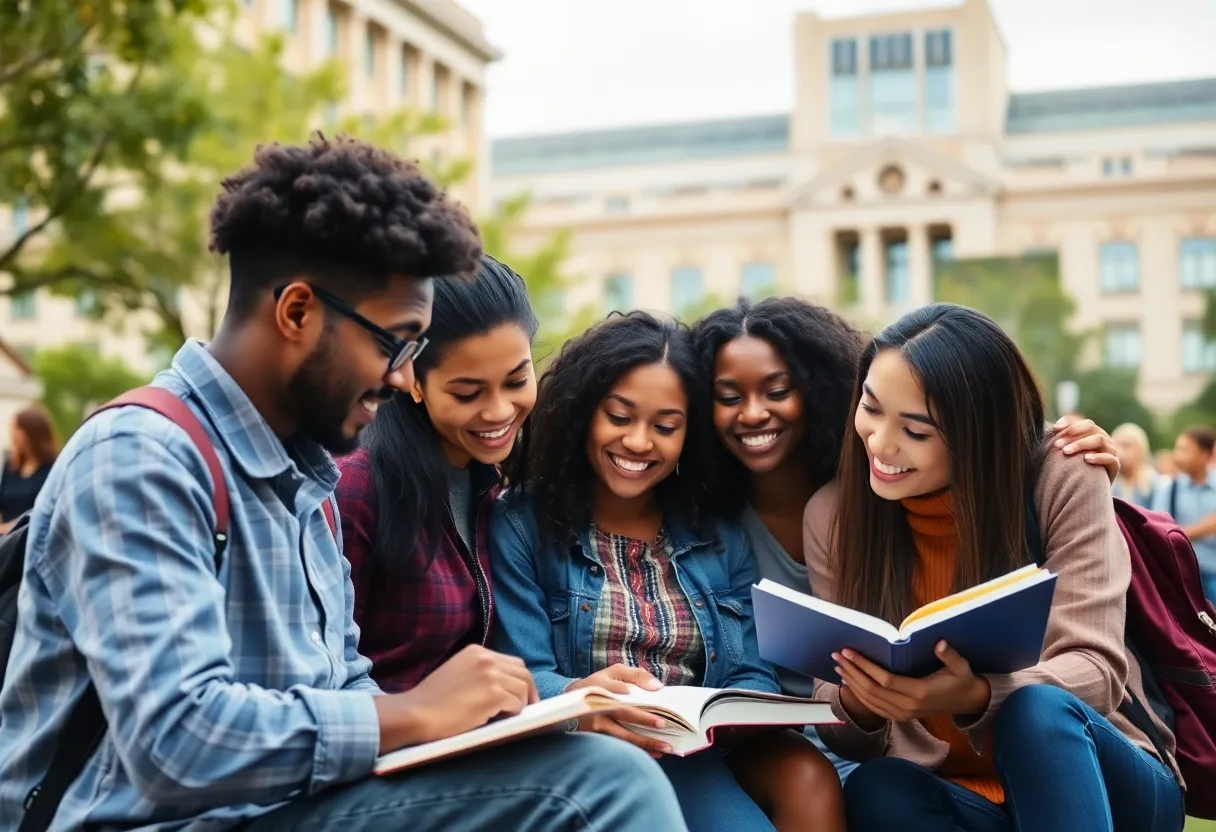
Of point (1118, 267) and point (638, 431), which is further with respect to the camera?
point (1118, 267)

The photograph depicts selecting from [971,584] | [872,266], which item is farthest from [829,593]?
[872,266]

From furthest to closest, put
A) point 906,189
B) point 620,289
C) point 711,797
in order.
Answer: point 906,189 < point 620,289 < point 711,797

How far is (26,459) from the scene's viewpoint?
28.9ft

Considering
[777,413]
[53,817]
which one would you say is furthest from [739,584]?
[53,817]

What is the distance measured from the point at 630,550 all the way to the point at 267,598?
4.30 feet

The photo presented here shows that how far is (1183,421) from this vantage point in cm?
3553

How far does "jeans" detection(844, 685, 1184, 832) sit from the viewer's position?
8.09ft

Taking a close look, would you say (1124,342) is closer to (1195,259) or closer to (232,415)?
(1195,259)

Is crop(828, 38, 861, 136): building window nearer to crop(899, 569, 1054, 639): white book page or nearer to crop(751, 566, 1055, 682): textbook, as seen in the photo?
crop(751, 566, 1055, 682): textbook

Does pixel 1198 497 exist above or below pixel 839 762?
above

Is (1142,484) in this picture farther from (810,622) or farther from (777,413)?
(810,622)

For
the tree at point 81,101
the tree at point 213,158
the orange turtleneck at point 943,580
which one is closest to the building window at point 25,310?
the tree at point 213,158

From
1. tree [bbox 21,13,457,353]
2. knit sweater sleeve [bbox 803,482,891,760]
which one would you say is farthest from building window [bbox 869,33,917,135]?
knit sweater sleeve [bbox 803,482,891,760]

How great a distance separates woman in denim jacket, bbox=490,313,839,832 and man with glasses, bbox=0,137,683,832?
0.86 meters
